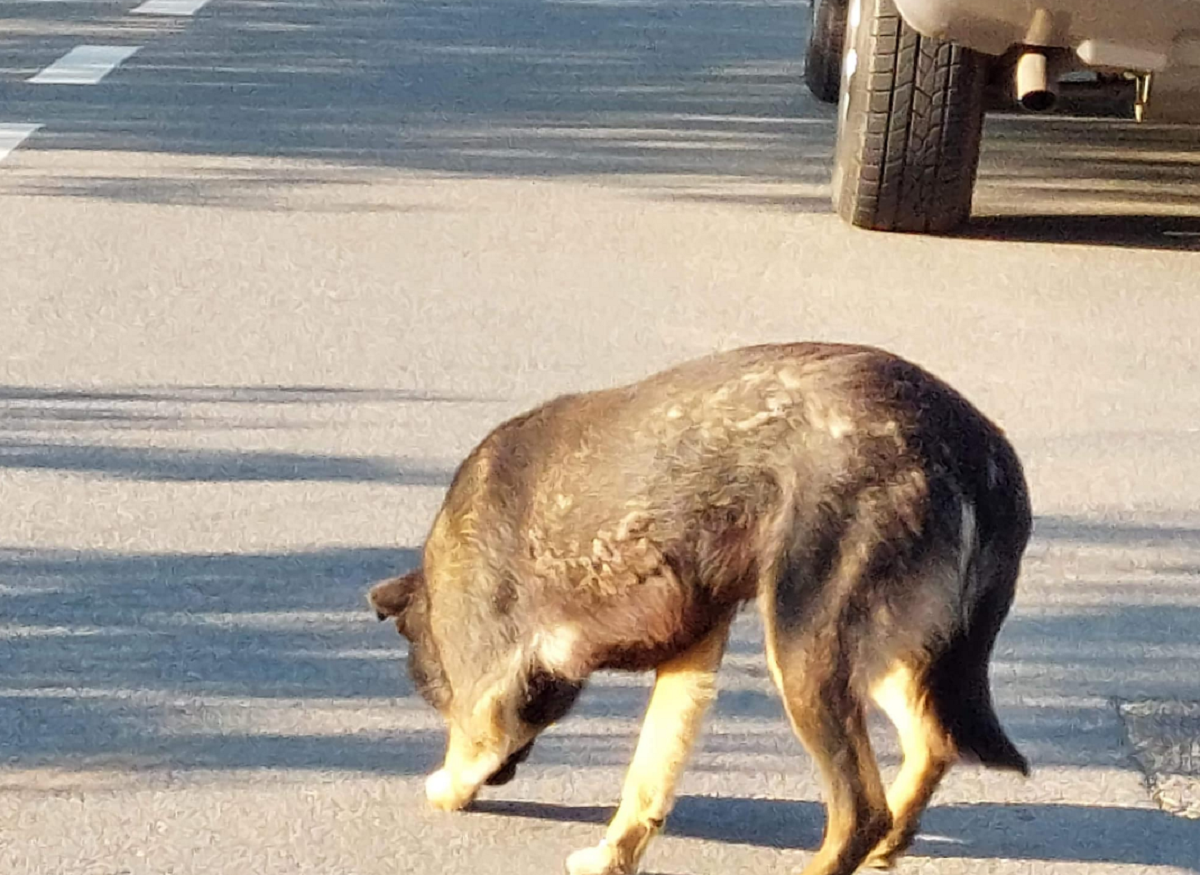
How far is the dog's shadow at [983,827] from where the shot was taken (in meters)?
3.78

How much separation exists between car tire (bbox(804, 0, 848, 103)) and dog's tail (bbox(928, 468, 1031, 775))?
7.12m

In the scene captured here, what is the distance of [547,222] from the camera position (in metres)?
7.87

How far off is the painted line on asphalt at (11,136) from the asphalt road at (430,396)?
0.04 metres

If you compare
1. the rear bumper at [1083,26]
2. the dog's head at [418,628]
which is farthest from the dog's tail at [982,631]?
the rear bumper at [1083,26]

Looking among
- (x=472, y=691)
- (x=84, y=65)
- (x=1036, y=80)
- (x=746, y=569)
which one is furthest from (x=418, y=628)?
(x=84, y=65)

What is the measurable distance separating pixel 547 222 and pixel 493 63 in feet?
12.3

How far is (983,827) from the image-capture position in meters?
3.86

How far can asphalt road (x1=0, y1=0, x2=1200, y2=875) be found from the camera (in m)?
3.89

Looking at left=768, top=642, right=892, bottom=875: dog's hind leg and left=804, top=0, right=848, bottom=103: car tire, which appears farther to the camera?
left=804, top=0, right=848, bottom=103: car tire

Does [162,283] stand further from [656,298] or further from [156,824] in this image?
[156,824]

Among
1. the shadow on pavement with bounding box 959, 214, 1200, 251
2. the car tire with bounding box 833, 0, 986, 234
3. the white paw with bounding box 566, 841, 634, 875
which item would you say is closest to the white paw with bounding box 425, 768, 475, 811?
the white paw with bounding box 566, 841, 634, 875

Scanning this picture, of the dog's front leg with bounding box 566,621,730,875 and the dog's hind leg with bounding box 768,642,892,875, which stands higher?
the dog's hind leg with bounding box 768,642,892,875

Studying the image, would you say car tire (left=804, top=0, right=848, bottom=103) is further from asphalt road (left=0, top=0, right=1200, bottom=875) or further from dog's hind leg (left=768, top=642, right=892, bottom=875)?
dog's hind leg (left=768, top=642, right=892, bottom=875)

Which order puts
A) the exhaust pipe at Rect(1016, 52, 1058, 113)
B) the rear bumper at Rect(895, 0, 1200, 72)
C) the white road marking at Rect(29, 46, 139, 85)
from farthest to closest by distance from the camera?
1. the white road marking at Rect(29, 46, 139, 85)
2. the exhaust pipe at Rect(1016, 52, 1058, 113)
3. the rear bumper at Rect(895, 0, 1200, 72)
